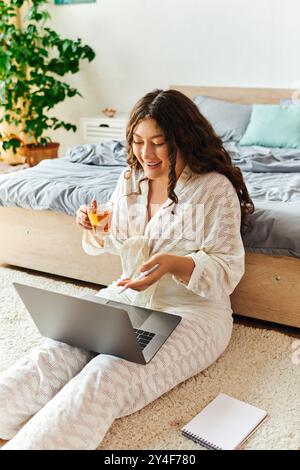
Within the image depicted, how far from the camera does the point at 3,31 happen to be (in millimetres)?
4074

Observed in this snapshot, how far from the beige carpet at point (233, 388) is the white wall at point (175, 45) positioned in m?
2.23

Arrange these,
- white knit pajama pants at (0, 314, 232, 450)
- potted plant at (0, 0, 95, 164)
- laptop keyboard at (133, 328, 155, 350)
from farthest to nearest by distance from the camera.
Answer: potted plant at (0, 0, 95, 164), laptop keyboard at (133, 328, 155, 350), white knit pajama pants at (0, 314, 232, 450)

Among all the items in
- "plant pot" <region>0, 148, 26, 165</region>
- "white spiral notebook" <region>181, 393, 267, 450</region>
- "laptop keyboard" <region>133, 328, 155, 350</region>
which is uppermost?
"laptop keyboard" <region>133, 328, 155, 350</region>

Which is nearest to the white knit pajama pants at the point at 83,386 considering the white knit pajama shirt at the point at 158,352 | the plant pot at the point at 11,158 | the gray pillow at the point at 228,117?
the white knit pajama shirt at the point at 158,352

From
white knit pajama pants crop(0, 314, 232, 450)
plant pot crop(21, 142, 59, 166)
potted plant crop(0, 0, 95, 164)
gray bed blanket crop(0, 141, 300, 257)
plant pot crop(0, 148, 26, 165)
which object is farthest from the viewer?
plant pot crop(0, 148, 26, 165)

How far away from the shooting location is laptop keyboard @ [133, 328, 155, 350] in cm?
157

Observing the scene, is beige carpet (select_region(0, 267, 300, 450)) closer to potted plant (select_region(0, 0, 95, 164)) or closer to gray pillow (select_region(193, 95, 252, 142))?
gray pillow (select_region(193, 95, 252, 142))

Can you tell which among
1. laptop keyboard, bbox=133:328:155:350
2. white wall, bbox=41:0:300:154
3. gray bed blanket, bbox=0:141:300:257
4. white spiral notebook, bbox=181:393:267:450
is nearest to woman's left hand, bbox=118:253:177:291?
laptop keyboard, bbox=133:328:155:350

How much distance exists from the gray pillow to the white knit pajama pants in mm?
1959

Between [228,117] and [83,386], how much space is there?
2.49m

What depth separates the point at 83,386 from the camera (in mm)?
1398

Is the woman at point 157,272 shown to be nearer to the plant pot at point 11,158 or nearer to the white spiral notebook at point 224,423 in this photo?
the white spiral notebook at point 224,423

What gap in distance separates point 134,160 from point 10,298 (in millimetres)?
961

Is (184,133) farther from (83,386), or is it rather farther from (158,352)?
(83,386)
